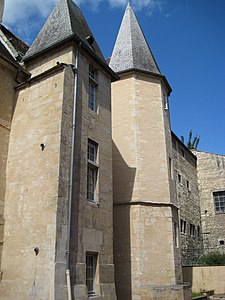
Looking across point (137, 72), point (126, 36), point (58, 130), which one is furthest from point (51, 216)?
point (126, 36)

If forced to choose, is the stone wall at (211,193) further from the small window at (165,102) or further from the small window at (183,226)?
the small window at (165,102)

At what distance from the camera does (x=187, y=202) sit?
21.8 meters

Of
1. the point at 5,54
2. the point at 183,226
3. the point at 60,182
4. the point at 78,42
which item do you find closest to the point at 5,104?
the point at 5,54

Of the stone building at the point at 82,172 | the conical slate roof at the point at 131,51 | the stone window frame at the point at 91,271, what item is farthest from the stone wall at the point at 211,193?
the stone window frame at the point at 91,271

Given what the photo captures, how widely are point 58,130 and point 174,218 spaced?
6507 mm

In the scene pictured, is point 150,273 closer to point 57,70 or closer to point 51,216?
point 51,216

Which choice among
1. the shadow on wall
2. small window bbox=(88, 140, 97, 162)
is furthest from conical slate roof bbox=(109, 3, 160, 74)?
small window bbox=(88, 140, 97, 162)

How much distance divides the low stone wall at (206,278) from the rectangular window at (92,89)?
991 centimetres

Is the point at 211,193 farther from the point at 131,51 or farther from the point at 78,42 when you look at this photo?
the point at 78,42

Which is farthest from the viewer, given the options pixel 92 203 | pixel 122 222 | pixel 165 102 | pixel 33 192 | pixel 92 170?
pixel 165 102

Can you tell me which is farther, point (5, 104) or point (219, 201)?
point (219, 201)

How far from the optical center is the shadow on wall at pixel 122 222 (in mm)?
11227

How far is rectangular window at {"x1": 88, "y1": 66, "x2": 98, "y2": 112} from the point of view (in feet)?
35.1

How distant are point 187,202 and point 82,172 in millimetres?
14428
